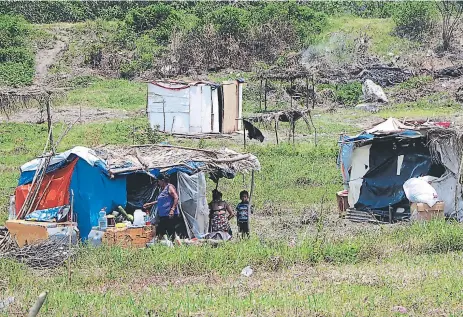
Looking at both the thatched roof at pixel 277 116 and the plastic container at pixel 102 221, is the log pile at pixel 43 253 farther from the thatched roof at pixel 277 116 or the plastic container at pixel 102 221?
the thatched roof at pixel 277 116

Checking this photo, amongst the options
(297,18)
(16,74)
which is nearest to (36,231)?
(16,74)

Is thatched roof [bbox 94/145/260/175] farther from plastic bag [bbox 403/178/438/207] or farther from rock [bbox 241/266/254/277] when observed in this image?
plastic bag [bbox 403/178/438/207]

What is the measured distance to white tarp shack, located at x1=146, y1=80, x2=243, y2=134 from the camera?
27.0 metres

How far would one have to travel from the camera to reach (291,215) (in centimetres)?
1452

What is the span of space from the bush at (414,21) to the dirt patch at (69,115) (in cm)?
2087

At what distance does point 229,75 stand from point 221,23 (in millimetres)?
4843

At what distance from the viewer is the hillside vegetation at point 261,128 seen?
812 centimetres

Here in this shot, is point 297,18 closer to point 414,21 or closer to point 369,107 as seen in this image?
point 414,21

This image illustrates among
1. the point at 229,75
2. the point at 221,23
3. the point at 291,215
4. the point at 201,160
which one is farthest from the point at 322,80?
the point at 201,160

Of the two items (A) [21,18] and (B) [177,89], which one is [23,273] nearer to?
(B) [177,89]

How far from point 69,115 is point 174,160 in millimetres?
17937

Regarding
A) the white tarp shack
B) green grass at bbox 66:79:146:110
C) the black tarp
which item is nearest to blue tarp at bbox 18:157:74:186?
the black tarp

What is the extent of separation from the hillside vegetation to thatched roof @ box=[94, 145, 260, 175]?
135 cm

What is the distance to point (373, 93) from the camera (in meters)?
33.8
